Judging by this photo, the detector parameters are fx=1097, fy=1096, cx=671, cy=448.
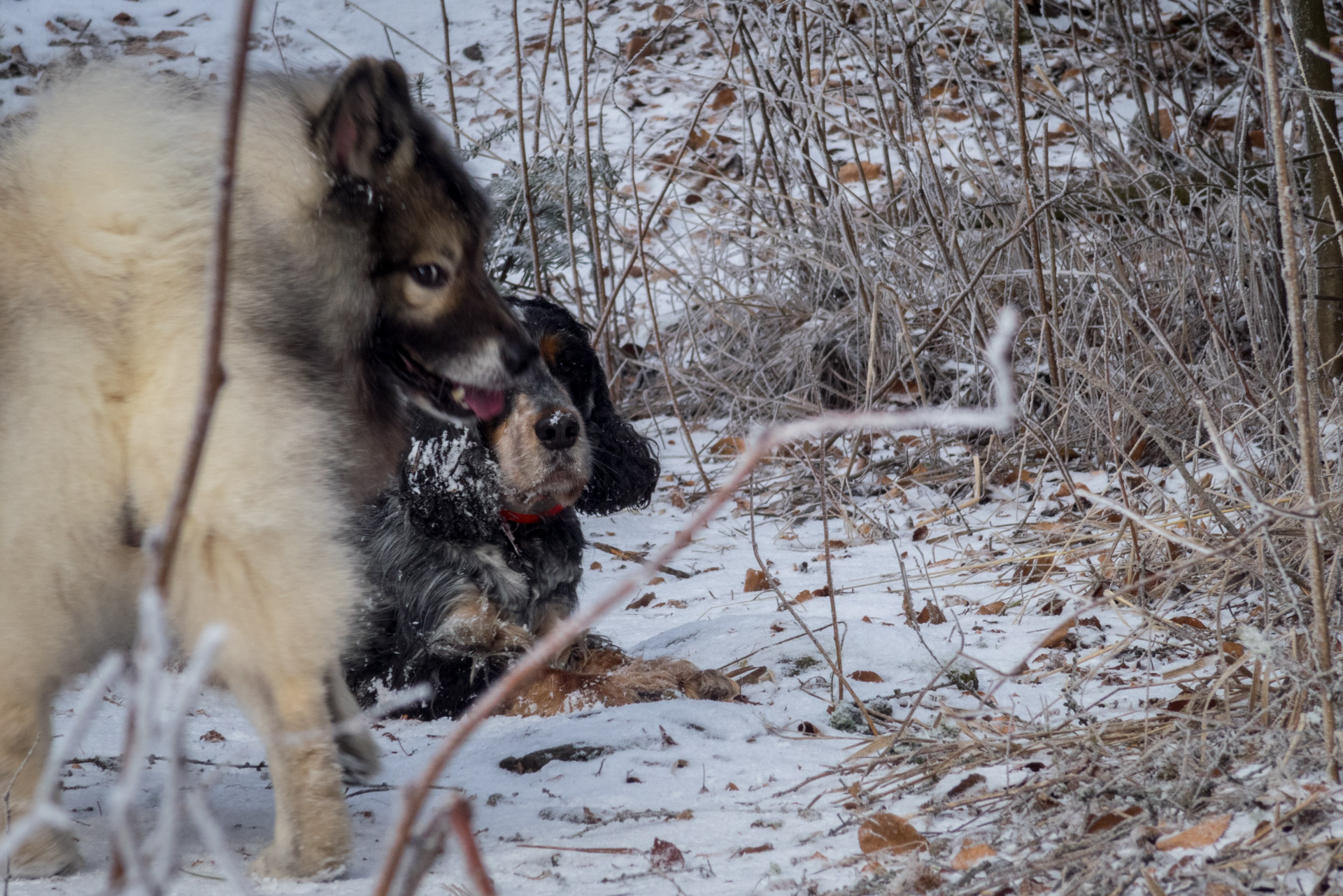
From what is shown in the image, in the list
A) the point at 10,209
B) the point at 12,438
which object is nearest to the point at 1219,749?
the point at 12,438

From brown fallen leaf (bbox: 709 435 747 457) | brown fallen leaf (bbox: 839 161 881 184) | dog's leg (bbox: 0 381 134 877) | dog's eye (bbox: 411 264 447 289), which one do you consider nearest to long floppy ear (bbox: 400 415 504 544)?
dog's eye (bbox: 411 264 447 289)

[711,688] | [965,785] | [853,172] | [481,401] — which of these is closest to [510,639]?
[711,688]

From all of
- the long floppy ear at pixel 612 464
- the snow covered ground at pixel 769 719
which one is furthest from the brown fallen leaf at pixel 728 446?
the long floppy ear at pixel 612 464

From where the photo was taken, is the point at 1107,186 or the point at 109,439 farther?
the point at 1107,186

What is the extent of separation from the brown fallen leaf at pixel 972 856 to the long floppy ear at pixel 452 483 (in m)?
2.19

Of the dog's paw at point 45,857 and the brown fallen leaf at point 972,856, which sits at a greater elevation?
the dog's paw at point 45,857

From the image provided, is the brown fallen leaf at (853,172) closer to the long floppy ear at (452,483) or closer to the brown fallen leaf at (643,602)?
the brown fallen leaf at (643,602)

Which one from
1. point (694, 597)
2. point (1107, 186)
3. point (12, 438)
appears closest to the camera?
point (12, 438)

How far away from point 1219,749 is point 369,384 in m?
1.54

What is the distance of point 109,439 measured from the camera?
156 cm

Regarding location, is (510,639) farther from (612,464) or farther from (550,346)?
(550,346)

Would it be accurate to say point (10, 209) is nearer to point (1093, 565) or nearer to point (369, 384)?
point (369, 384)

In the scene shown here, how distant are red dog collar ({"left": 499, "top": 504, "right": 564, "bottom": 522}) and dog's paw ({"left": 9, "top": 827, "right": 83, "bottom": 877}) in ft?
6.70

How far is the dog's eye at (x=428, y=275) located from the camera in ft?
6.12
